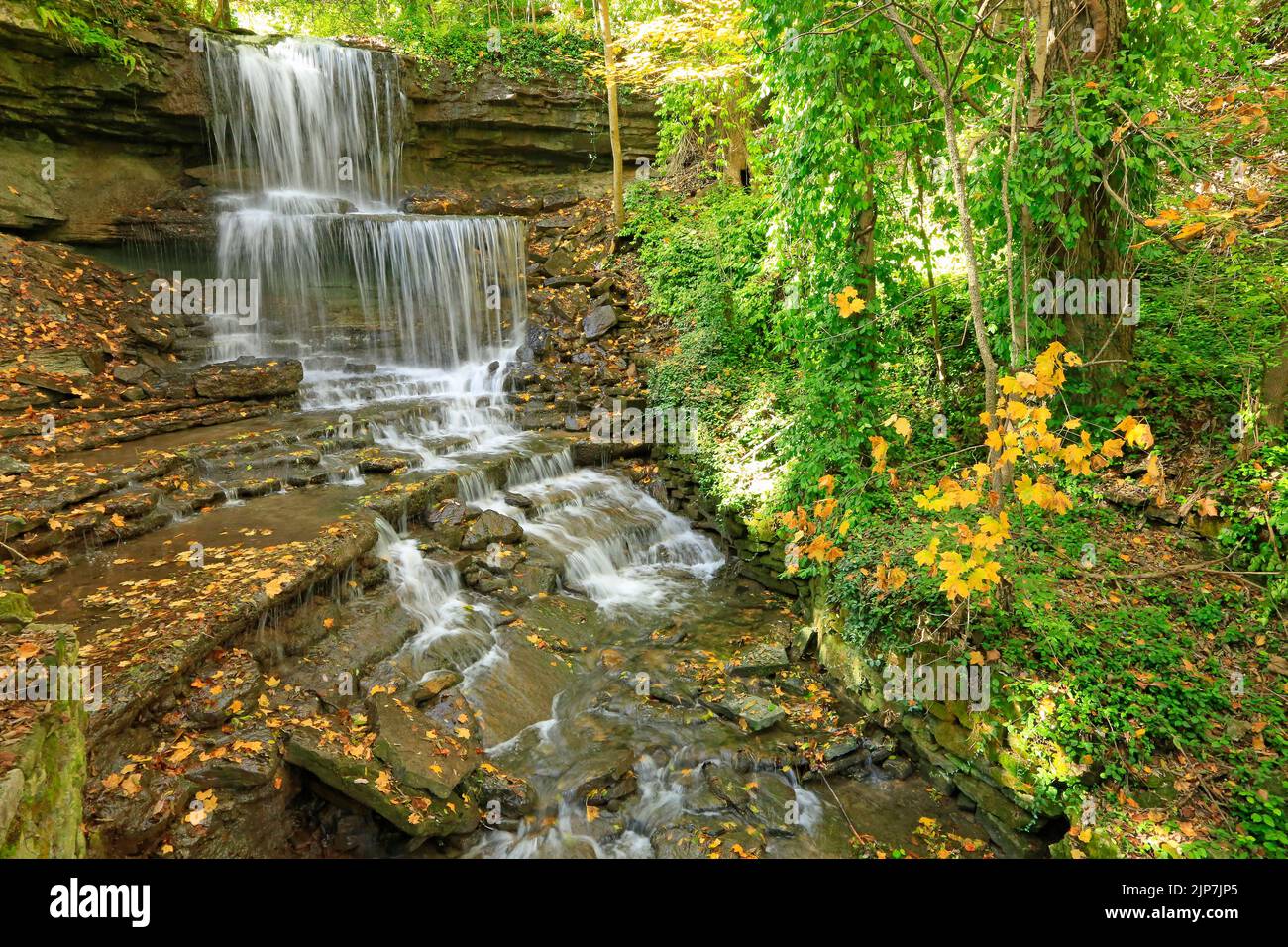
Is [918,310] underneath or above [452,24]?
underneath

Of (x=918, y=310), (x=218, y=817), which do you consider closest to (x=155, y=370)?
(x=218, y=817)

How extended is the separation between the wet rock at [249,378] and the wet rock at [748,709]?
347 inches

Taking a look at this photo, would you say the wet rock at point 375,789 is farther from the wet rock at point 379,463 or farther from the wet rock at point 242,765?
the wet rock at point 379,463

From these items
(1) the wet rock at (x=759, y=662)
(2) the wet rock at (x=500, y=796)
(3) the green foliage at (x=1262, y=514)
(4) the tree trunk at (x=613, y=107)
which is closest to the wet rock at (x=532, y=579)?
(1) the wet rock at (x=759, y=662)

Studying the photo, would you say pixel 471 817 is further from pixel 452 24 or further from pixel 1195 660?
pixel 452 24

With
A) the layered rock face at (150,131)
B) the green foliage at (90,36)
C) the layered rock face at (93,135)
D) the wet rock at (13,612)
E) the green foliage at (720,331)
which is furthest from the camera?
the layered rock face at (150,131)

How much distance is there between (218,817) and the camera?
3.95 m

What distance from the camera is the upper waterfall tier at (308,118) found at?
1318 cm

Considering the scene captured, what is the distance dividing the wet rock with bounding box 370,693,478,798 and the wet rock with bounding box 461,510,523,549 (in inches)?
95.0

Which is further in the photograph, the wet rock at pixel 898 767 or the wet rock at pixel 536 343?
the wet rock at pixel 536 343

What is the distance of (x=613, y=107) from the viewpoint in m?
13.9

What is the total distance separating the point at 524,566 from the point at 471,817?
3.33m

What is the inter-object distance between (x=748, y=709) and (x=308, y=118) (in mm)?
15374

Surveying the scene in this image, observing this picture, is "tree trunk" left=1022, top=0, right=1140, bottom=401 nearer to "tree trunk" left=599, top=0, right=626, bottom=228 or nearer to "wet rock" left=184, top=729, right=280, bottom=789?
"wet rock" left=184, top=729, right=280, bottom=789
